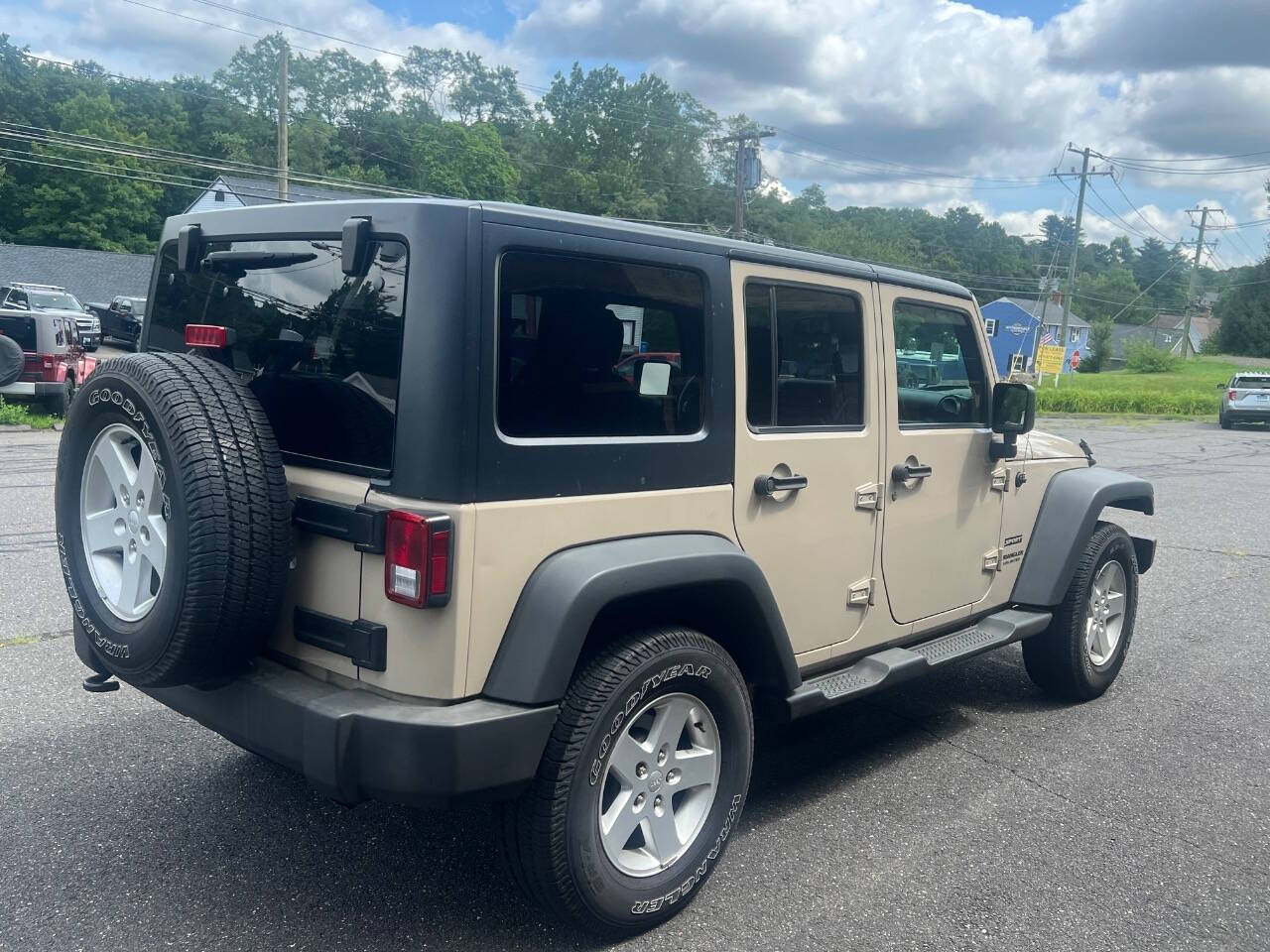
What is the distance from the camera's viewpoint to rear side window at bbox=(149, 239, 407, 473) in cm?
271

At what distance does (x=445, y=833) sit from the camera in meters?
3.57

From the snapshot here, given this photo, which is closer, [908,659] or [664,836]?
[664,836]

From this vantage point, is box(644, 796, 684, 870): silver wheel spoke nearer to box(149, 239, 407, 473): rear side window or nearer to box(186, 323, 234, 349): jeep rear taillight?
box(149, 239, 407, 473): rear side window

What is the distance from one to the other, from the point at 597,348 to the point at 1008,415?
2.32 m

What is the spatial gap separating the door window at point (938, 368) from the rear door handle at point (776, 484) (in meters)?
0.73

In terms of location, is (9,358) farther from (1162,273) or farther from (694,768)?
(1162,273)

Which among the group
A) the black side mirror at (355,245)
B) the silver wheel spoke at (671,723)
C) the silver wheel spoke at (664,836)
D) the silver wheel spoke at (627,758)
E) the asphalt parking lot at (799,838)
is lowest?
the asphalt parking lot at (799,838)

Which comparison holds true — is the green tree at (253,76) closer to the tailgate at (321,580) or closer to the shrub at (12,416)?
the shrub at (12,416)

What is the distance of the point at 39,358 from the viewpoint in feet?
53.7

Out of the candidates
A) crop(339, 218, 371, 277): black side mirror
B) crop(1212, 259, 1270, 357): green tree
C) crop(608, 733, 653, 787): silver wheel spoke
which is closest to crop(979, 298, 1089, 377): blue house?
crop(1212, 259, 1270, 357): green tree

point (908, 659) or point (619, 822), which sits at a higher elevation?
point (908, 659)

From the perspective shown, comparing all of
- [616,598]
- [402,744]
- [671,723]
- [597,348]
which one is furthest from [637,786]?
[597,348]

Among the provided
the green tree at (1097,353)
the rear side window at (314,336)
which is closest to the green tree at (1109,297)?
the green tree at (1097,353)

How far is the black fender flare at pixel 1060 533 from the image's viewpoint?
481 centimetres
